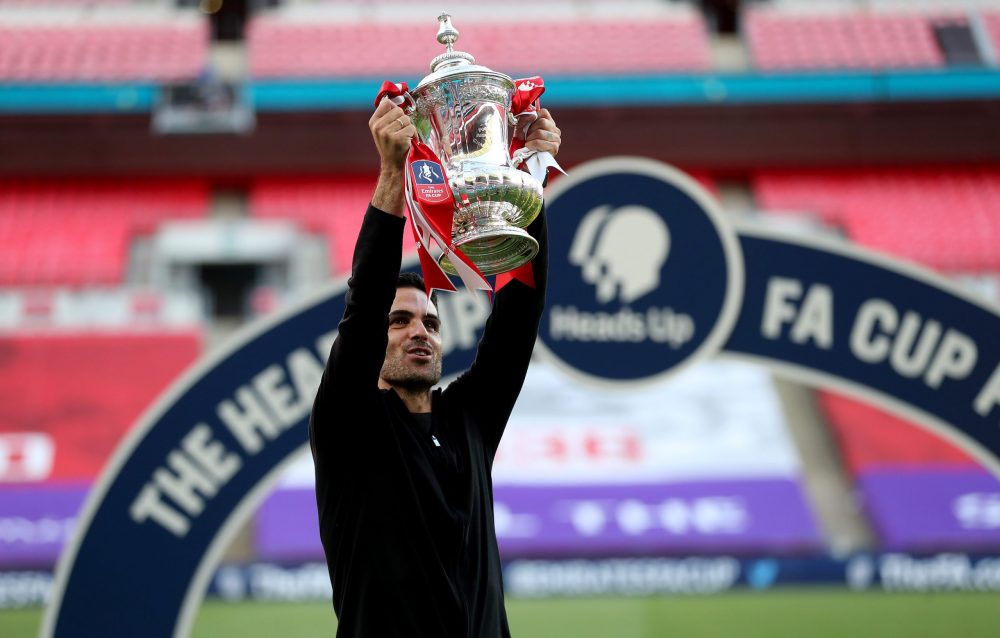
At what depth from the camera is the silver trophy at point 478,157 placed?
1.83m

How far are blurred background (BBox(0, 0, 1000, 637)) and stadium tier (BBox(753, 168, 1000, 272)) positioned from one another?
0.03m

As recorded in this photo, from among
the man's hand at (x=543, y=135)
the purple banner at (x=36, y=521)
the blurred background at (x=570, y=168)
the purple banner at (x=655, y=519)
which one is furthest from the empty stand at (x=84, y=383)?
the man's hand at (x=543, y=135)

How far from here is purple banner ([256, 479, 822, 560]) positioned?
7602mm

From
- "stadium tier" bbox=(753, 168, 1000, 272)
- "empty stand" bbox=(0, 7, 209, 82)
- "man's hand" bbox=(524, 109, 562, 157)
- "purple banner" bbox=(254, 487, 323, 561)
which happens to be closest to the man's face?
"man's hand" bbox=(524, 109, 562, 157)

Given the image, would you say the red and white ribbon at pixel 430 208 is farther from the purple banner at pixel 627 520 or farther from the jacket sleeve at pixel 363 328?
the purple banner at pixel 627 520

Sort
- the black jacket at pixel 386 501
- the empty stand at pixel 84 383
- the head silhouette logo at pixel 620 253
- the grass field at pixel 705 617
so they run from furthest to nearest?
the empty stand at pixel 84 383 < the grass field at pixel 705 617 < the head silhouette logo at pixel 620 253 < the black jacket at pixel 386 501

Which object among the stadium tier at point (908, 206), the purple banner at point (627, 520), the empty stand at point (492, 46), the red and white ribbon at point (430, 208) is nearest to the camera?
the red and white ribbon at point (430, 208)

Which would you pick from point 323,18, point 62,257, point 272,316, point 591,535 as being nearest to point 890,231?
point 591,535

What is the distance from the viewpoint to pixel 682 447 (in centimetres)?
859

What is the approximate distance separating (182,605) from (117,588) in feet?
0.58

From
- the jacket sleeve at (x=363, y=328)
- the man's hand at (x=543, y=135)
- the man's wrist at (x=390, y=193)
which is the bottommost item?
the jacket sleeve at (x=363, y=328)

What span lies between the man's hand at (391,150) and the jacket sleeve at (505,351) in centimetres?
35

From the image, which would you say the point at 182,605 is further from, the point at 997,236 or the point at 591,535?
the point at 997,236

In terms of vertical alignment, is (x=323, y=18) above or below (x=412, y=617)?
above
